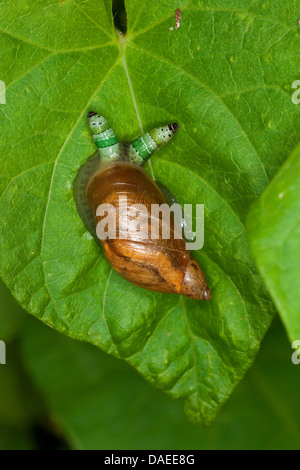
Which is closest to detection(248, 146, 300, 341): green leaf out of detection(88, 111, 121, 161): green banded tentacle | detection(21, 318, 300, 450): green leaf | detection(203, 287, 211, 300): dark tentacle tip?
detection(203, 287, 211, 300): dark tentacle tip

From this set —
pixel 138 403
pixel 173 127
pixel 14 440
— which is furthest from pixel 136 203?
pixel 14 440

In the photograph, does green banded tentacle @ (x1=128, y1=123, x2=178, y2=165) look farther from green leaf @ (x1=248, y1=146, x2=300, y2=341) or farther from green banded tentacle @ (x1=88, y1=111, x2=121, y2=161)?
green leaf @ (x1=248, y1=146, x2=300, y2=341)

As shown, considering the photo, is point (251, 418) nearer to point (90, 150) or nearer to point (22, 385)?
point (22, 385)

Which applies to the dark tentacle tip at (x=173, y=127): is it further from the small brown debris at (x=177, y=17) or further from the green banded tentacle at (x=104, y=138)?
the small brown debris at (x=177, y=17)

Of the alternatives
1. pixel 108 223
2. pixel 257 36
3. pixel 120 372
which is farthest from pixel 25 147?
pixel 120 372

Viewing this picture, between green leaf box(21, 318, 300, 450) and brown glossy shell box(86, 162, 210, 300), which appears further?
green leaf box(21, 318, 300, 450)

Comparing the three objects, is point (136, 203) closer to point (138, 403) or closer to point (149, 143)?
point (149, 143)
